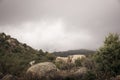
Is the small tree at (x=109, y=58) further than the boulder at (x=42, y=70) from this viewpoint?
Yes

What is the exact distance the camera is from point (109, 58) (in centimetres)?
4972

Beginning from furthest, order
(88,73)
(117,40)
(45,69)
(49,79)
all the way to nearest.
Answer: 1. (117,40)
2. (45,69)
3. (49,79)
4. (88,73)

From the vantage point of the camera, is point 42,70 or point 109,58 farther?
point 109,58

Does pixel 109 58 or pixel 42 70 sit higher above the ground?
pixel 109 58

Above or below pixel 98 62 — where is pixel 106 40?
above

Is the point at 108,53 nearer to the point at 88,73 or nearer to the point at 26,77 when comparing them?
the point at 88,73

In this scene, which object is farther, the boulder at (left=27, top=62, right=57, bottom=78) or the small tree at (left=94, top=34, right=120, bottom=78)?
the small tree at (left=94, top=34, right=120, bottom=78)

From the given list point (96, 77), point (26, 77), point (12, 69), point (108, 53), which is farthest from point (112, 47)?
point (12, 69)

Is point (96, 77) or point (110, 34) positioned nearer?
point (96, 77)

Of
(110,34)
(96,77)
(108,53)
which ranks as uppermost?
(110,34)

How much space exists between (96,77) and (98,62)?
857cm

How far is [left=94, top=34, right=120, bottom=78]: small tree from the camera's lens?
160ft

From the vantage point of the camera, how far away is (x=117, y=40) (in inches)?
2064

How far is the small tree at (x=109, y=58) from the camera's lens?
160 feet
